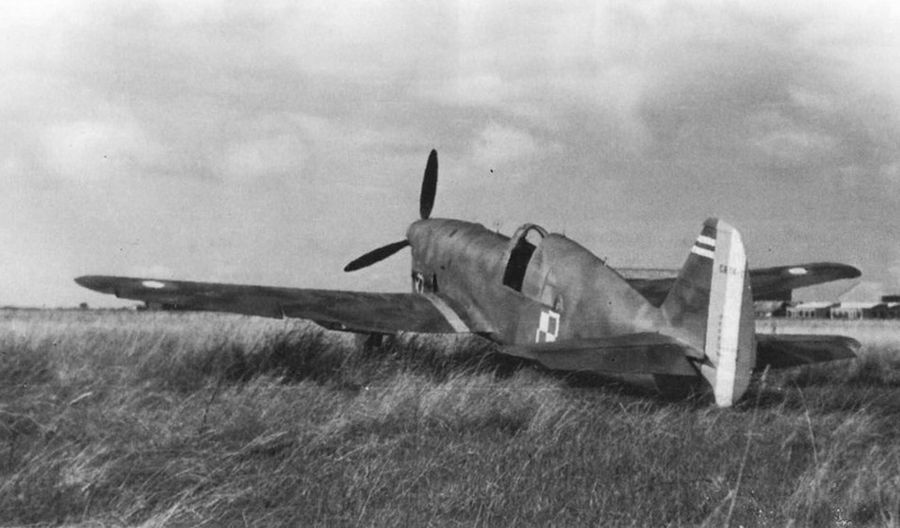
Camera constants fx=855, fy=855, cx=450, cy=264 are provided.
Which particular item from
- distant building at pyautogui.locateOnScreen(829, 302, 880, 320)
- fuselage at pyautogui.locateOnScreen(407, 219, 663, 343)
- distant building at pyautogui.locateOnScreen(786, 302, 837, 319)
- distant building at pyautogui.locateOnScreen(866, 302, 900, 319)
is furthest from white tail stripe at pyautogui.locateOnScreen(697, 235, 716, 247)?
distant building at pyautogui.locateOnScreen(829, 302, 880, 320)

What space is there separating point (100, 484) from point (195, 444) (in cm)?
88

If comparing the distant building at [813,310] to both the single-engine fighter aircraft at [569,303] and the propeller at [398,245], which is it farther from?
the single-engine fighter aircraft at [569,303]

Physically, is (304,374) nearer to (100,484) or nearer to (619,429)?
(619,429)

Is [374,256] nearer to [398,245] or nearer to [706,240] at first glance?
A: [398,245]

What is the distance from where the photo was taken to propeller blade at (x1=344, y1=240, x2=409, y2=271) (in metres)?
14.8

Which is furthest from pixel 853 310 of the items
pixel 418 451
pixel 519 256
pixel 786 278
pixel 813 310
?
pixel 418 451

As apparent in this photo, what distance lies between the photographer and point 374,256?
592 inches

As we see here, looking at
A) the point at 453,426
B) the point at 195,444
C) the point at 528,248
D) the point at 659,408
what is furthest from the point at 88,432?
the point at 528,248

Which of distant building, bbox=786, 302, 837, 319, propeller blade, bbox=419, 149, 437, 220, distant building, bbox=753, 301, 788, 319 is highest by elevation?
propeller blade, bbox=419, 149, 437, 220

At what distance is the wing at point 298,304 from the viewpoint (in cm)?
954

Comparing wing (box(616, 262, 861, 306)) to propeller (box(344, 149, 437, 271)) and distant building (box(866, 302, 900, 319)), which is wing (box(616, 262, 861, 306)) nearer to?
propeller (box(344, 149, 437, 271))

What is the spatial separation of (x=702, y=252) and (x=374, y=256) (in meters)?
8.94

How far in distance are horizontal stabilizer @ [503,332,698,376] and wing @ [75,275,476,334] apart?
3643 millimetres

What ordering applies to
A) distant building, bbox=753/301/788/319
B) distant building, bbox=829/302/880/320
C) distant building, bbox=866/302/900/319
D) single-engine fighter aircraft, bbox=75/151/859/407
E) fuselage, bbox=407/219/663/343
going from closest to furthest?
single-engine fighter aircraft, bbox=75/151/859/407, fuselage, bbox=407/219/663/343, distant building, bbox=753/301/788/319, distant building, bbox=866/302/900/319, distant building, bbox=829/302/880/320
